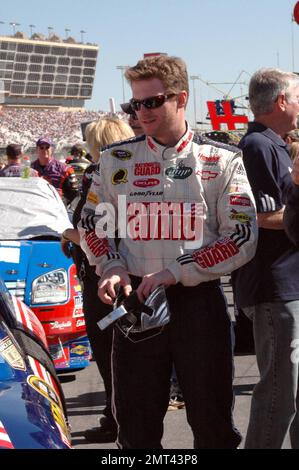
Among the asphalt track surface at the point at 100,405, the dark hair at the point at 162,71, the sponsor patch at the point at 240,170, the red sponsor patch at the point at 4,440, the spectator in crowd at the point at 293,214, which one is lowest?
the asphalt track surface at the point at 100,405

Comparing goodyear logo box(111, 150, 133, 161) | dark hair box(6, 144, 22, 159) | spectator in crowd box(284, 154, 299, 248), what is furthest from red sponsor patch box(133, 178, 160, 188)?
dark hair box(6, 144, 22, 159)

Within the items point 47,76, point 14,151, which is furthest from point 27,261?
point 47,76

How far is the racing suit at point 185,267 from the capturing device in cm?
305

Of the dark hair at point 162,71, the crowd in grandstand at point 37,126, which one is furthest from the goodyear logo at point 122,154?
the crowd in grandstand at point 37,126

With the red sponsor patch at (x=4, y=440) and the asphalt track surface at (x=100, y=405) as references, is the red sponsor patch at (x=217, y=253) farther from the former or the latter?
the asphalt track surface at (x=100, y=405)

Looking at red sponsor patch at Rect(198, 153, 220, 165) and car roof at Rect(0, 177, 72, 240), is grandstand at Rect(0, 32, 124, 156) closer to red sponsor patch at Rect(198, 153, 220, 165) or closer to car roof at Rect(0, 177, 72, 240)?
car roof at Rect(0, 177, 72, 240)

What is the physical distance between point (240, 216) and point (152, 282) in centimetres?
41

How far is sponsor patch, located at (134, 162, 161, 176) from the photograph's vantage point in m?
3.15

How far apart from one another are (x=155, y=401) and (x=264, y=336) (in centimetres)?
61

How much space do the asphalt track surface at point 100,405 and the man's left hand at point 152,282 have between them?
189 centimetres

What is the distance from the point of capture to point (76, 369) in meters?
6.22

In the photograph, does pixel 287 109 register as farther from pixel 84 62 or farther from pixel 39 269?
pixel 84 62

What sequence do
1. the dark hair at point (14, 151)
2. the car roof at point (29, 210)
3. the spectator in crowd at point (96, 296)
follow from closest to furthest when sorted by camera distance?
1. the spectator in crowd at point (96, 296)
2. the car roof at point (29, 210)
3. the dark hair at point (14, 151)

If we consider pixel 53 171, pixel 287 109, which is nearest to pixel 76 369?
pixel 287 109
